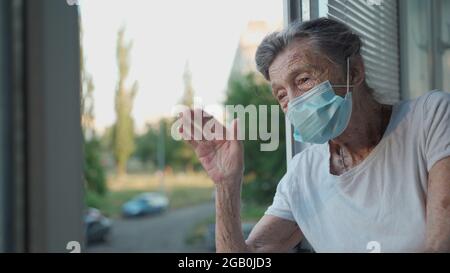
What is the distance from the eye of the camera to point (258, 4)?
1.14 m

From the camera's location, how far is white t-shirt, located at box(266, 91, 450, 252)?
3.39 ft

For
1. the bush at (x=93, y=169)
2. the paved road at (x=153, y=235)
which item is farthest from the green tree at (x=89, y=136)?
the paved road at (x=153, y=235)

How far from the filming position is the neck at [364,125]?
3.72ft

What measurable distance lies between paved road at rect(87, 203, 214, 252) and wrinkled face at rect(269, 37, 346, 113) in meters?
0.32

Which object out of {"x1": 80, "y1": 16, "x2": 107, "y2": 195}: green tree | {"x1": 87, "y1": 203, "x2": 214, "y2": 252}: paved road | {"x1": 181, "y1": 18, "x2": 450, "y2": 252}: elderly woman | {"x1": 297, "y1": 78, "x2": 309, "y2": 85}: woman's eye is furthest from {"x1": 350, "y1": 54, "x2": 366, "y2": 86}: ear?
{"x1": 80, "y1": 16, "x2": 107, "y2": 195}: green tree

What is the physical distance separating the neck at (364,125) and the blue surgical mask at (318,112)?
0.03 meters

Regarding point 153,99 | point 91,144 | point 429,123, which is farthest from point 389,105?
point 91,144

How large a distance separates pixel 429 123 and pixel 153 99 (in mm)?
591

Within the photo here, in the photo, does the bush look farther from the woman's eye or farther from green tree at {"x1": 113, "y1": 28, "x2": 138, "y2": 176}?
the woman's eye

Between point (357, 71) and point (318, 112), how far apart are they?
0.47 ft

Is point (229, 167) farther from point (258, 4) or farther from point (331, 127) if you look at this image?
point (258, 4)

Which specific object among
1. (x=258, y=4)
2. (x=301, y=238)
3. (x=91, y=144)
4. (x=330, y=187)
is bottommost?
(x=301, y=238)

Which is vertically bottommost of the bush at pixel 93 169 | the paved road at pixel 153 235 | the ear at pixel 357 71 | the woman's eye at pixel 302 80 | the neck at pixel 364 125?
the paved road at pixel 153 235

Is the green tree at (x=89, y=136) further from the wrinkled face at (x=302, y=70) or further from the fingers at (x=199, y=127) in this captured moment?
the wrinkled face at (x=302, y=70)
